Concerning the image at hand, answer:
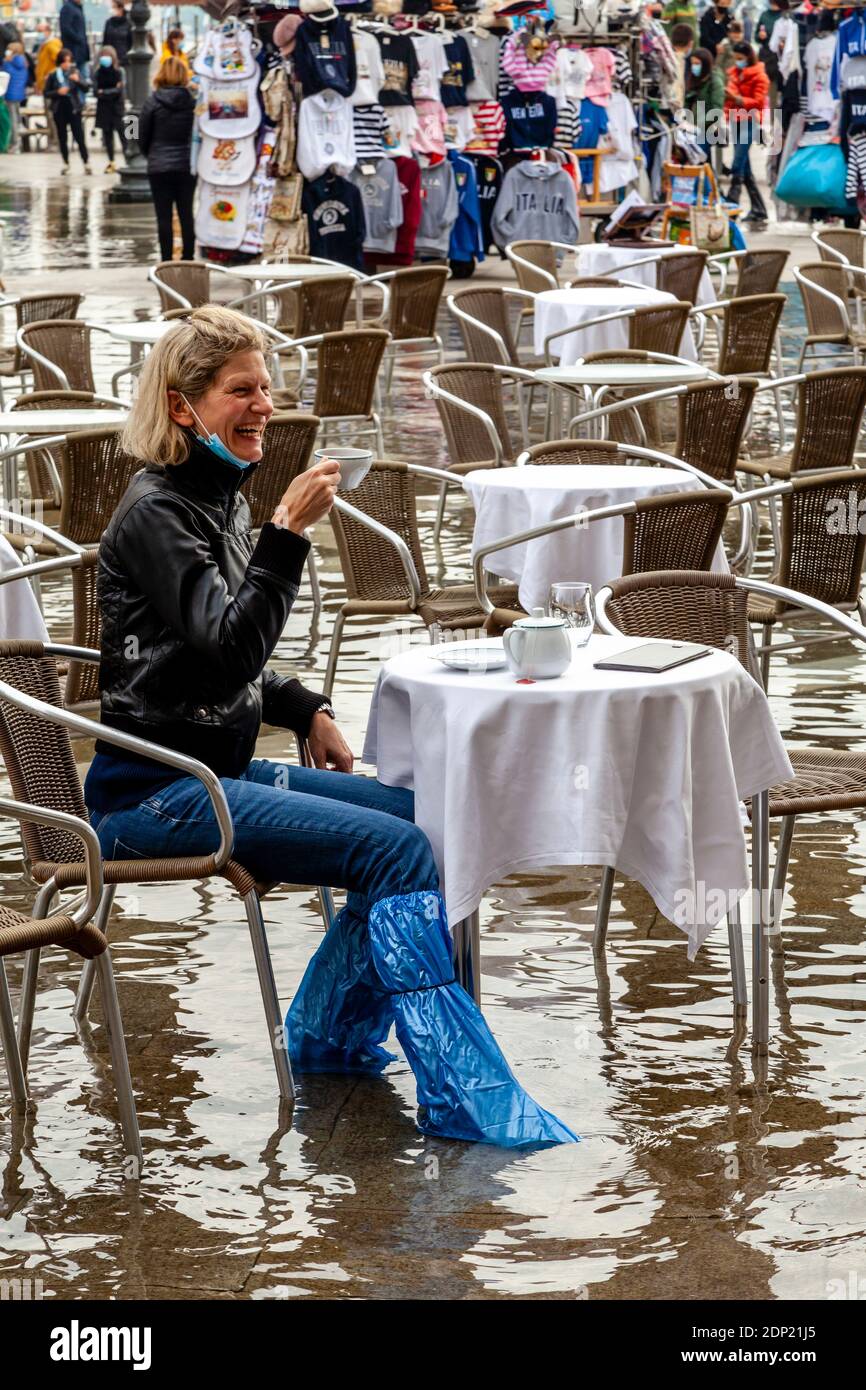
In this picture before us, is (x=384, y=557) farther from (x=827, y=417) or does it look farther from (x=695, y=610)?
(x=827, y=417)

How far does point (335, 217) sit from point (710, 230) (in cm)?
385

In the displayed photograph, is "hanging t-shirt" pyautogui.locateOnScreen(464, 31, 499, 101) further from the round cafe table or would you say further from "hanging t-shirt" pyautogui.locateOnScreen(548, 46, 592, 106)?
the round cafe table

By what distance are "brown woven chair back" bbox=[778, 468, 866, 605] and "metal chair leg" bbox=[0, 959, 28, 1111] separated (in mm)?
2845

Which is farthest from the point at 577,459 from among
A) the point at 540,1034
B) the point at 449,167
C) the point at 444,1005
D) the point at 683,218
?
the point at 449,167

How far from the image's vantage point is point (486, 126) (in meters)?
19.6

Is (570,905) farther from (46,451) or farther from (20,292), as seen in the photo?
(20,292)

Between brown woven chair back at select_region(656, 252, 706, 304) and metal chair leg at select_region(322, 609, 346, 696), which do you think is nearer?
metal chair leg at select_region(322, 609, 346, 696)

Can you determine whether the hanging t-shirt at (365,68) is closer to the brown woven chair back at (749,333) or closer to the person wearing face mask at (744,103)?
the person wearing face mask at (744,103)

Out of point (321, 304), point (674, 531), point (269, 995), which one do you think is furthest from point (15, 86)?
point (269, 995)

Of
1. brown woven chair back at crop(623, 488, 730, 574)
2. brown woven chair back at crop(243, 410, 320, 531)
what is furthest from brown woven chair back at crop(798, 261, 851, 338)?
brown woven chair back at crop(623, 488, 730, 574)

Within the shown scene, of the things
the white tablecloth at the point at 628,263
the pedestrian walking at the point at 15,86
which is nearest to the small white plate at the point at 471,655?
the white tablecloth at the point at 628,263

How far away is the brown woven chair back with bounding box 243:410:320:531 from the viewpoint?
23.1ft

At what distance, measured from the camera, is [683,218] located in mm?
16016

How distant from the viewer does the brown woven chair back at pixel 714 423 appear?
26.0ft
